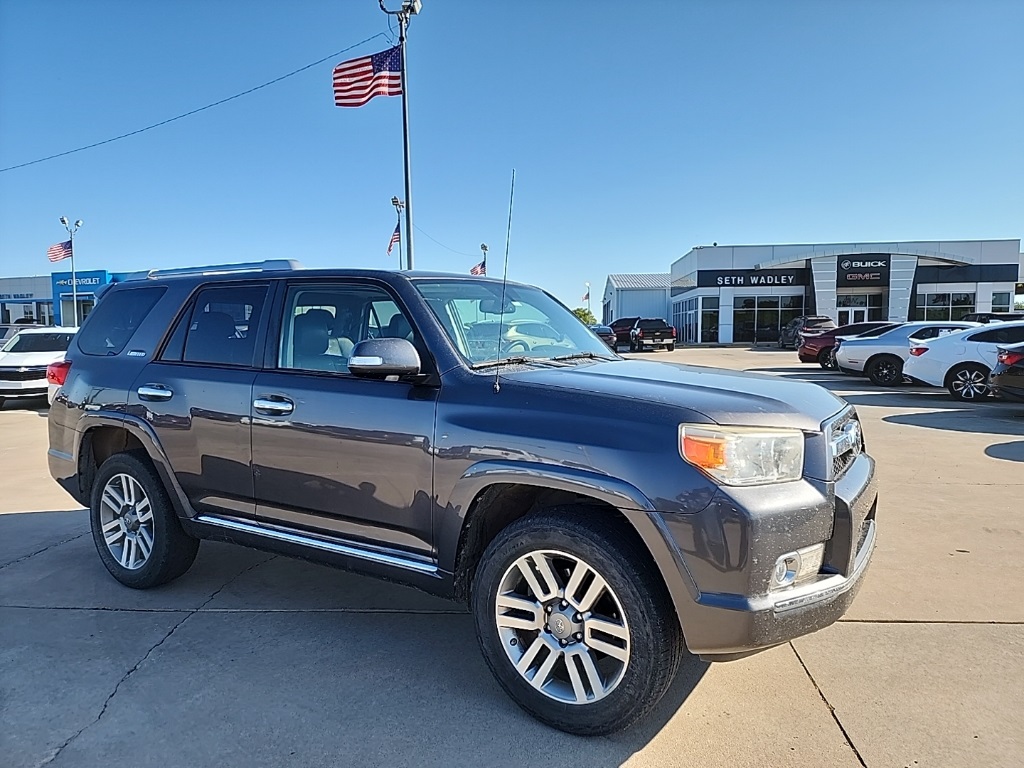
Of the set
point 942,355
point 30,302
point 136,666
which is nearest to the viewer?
point 136,666

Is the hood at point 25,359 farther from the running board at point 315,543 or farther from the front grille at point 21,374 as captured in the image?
the running board at point 315,543

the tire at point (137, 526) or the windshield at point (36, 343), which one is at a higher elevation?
the windshield at point (36, 343)

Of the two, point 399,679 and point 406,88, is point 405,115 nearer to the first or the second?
point 406,88

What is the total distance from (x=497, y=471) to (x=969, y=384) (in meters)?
13.1

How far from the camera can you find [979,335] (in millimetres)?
12633

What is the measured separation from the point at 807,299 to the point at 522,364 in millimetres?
42341

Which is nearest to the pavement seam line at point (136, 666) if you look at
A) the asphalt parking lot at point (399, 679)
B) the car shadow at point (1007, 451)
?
the asphalt parking lot at point (399, 679)

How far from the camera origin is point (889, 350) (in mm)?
15727

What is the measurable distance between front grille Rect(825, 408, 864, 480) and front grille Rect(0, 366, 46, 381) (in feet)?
47.8

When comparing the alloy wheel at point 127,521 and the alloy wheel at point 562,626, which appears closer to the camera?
the alloy wheel at point 562,626

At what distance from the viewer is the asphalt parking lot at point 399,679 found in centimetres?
264

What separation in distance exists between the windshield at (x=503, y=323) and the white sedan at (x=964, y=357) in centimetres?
1131

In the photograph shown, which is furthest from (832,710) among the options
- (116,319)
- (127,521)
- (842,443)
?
(116,319)

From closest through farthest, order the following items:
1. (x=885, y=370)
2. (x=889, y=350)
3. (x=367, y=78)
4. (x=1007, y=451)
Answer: (x=1007, y=451) → (x=367, y=78) → (x=889, y=350) → (x=885, y=370)
